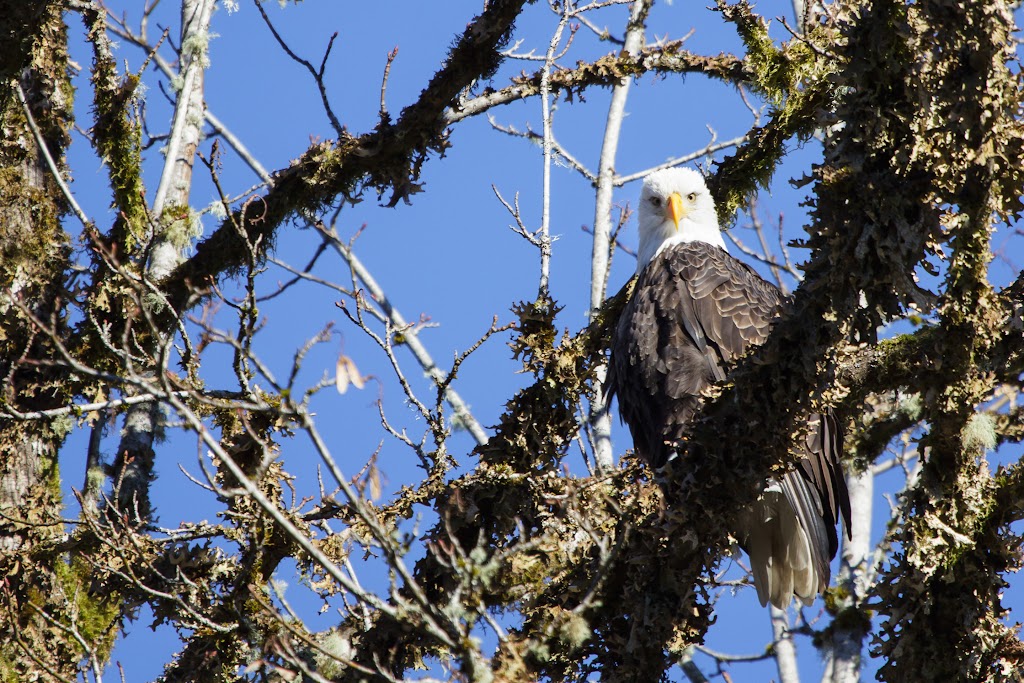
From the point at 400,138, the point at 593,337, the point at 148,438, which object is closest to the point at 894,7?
the point at 593,337

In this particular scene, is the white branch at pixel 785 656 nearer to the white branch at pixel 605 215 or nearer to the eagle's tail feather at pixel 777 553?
the white branch at pixel 605 215

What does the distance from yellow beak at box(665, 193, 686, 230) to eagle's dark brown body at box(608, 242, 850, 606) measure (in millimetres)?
973

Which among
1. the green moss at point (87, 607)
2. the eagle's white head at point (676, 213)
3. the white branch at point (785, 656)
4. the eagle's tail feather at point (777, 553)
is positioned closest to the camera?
the eagle's tail feather at point (777, 553)

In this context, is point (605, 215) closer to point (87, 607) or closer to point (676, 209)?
point (676, 209)

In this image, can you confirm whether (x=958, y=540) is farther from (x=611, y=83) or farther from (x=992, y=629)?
(x=611, y=83)

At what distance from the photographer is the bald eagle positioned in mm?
4359

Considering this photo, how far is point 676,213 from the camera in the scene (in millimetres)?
5852

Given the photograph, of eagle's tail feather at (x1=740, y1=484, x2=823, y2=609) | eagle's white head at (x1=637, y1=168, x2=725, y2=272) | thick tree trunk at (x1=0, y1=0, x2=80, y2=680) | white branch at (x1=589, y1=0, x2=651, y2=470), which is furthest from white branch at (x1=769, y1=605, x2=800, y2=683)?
thick tree trunk at (x1=0, y1=0, x2=80, y2=680)

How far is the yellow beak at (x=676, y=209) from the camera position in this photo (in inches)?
230

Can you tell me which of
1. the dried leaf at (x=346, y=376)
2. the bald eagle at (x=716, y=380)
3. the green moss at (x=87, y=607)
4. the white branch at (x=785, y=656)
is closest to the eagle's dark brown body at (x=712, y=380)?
the bald eagle at (x=716, y=380)

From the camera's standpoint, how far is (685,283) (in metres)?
4.79

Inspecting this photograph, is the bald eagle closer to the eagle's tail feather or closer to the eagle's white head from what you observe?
the eagle's tail feather

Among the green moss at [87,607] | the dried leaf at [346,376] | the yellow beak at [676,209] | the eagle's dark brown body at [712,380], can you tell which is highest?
the yellow beak at [676,209]

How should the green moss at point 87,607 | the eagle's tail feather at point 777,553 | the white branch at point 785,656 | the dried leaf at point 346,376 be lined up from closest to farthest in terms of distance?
1. the dried leaf at point 346,376
2. the eagle's tail feather at point 777,553
3. the green moss at point 87,607
4. the white branch at point 785,656
